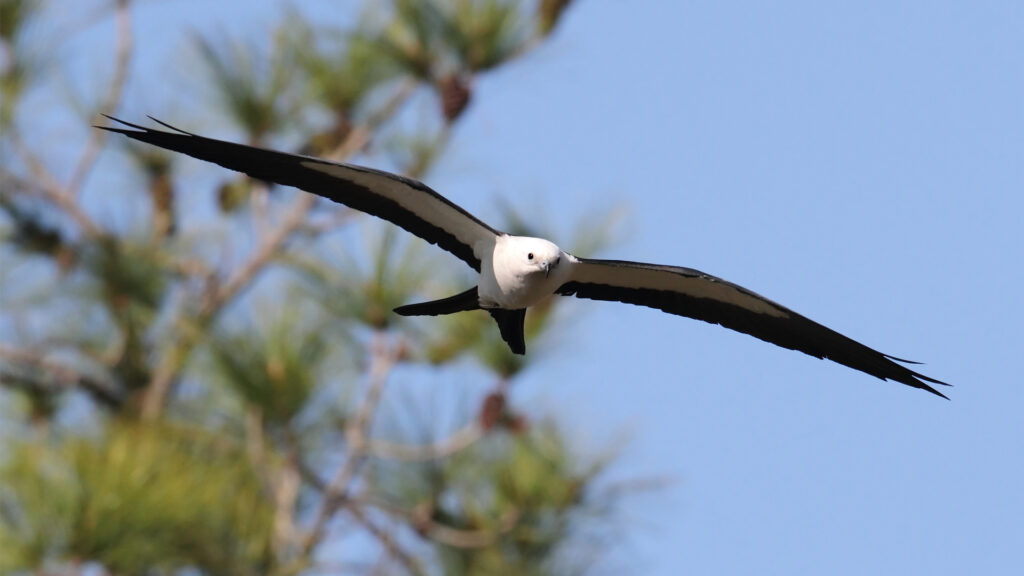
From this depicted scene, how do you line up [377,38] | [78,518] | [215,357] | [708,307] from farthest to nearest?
[377,38] < [215,357] < [78,518] < [708,307]

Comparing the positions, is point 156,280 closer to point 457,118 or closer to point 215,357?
point 215,357

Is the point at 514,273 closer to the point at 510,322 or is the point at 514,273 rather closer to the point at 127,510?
the point at 510,322

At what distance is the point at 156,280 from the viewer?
335 inches

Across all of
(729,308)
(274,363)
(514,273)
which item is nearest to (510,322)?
(514,273)

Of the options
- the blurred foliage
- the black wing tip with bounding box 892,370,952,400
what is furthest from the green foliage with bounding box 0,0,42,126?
the black wing tip with bounding box 892,370,952,400

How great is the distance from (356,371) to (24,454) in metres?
1.52

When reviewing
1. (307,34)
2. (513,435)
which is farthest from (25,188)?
(513,435)

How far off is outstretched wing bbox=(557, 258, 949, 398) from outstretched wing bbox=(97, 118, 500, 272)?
409mm

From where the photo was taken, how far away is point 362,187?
17.1 feet

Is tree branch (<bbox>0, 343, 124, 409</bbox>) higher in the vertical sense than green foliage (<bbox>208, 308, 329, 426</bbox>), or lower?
higher

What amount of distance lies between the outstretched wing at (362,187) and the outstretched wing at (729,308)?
41 cm

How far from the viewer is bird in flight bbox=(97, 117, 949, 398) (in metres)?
5.02

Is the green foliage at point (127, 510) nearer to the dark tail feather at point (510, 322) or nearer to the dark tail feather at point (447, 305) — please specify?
the dark tail feather at point (447, 305)

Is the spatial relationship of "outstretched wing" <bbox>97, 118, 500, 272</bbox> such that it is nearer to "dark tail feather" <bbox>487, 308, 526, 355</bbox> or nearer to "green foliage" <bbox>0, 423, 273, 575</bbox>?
"dark tail feather" <bbox>487, 308, 526, 355</bbox>
